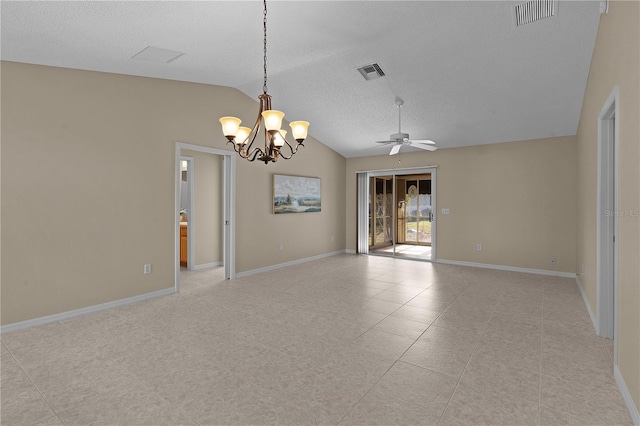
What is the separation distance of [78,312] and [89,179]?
1488 millimetres

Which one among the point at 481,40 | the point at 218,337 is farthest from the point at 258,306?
the point at 481,40

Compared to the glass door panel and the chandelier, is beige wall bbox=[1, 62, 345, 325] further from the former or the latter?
the glass door panel

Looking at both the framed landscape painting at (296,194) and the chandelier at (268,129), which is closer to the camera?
the chandelier at (268,129)

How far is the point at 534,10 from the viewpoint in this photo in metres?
3.00

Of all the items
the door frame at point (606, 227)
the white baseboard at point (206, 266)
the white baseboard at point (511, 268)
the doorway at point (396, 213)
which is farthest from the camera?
the doorway at point (396, 213)

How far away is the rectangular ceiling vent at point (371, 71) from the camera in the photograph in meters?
4.32

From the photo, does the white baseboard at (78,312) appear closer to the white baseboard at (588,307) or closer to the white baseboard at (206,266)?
the white baseboard at (206,266)

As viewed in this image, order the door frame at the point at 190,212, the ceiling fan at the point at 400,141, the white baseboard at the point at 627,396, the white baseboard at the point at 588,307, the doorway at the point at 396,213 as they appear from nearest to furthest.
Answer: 1. the white baseboard at the point at 627,396
2. the white baseboard at the point at 588,307
3. the ceiling fan at the point at 400,141
4. the door frame at the point at 190,212
5. the doorway at the point at 396,213

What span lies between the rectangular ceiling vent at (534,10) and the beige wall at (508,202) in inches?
132

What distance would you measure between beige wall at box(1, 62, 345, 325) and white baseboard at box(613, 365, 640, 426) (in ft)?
15.4

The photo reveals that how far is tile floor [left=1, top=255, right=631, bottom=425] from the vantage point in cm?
197

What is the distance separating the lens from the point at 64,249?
3598 millimetres

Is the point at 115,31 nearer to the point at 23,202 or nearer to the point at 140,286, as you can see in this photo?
the point at 23,202

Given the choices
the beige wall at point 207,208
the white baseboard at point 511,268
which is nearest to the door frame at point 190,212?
the beige wall at point 207,208
